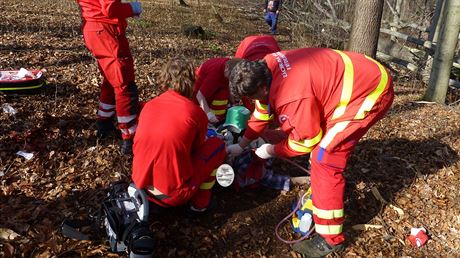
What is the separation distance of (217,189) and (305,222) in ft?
3.29

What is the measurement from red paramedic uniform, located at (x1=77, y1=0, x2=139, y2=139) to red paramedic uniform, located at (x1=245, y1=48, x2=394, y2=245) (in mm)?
1722

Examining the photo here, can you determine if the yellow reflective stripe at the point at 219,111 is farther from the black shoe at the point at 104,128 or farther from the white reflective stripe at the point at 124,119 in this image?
the black shoe at the point at 104,128

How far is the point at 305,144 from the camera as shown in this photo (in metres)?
2.95

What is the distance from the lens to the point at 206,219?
3512 mm

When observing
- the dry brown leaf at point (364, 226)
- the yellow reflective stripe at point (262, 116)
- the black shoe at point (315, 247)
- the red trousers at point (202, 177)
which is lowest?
the dry brown leaf at point (364, 226)

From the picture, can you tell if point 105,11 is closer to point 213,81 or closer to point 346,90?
point 213,81

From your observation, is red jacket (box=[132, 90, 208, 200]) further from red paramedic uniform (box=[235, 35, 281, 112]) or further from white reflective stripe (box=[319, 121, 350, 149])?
red paramedic uniform (box=[235, 35, 281, 112])

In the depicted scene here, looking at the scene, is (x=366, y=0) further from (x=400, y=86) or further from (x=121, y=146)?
(x=121, y=146)

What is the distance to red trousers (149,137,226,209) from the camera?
3.15 metres

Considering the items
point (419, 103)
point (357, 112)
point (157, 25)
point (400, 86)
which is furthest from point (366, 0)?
point (157, 25)

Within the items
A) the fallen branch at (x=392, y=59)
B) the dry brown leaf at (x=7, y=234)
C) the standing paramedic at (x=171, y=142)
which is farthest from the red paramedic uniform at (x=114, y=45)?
the fallen branch at (x=392, y=59)

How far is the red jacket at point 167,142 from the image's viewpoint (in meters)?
2.86

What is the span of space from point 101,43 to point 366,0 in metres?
4.31

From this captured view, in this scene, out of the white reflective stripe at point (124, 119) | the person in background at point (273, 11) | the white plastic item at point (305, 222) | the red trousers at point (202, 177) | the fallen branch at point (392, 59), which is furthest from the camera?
the person in background at point (273, 11)
